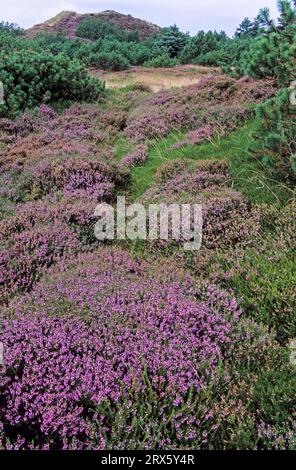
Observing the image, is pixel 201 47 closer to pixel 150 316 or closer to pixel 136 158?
pixel 136 158

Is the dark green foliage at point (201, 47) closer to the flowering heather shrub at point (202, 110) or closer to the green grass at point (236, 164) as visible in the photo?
the flowering heather shrub at point (202, 110)

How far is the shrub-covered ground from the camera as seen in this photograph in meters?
2.76

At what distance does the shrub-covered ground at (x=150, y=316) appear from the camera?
276cm

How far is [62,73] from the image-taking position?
44.4 feet

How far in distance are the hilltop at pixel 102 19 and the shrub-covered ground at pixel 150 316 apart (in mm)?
47062

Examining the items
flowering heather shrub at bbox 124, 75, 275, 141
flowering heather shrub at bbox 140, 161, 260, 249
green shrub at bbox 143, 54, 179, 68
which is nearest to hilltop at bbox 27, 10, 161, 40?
green shrub at bbox 143, 54, 179, 68

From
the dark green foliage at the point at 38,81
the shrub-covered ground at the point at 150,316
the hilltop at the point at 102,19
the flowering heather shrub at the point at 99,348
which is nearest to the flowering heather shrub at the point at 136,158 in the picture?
the shrub-covered ground at the point at 150,316

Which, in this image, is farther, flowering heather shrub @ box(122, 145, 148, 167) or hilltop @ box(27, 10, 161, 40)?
hilltop @ box(27, 10, 161, 40)

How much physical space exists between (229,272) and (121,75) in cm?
2157

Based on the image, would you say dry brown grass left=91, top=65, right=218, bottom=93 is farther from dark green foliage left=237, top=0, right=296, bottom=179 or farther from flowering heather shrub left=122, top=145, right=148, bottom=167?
dark green foliage left=237, top=0, right=296, bottom=179

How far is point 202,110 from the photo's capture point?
11.0 metres

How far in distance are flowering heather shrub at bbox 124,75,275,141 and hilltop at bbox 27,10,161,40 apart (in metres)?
39.9

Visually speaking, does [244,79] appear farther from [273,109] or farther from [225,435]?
[225,435]

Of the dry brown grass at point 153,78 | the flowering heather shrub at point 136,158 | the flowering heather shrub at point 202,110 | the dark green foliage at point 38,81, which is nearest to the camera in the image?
the flowering heather shrub at point 136,158
